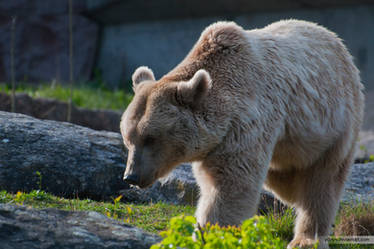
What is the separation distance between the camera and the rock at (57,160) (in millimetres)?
4715

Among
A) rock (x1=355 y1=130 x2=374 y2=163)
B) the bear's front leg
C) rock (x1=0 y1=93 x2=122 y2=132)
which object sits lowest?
rock (x1=355 y1=130 x2=374 y2=163)

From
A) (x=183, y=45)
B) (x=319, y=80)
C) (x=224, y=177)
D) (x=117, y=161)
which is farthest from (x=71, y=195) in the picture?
(x=183, y=45)

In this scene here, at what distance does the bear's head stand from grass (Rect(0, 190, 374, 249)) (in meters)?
0.57

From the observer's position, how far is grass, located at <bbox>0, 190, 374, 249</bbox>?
421 centimetres

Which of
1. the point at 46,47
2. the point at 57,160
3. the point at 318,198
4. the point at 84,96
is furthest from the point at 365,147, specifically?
the point at 46,47

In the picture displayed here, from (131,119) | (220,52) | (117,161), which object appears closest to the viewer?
(131,119)

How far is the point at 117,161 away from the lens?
5246 millimetres

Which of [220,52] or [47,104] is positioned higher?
[220,52]

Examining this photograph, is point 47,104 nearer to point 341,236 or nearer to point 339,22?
point 341,236

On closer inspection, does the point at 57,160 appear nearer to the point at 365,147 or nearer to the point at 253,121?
the point at 253,121

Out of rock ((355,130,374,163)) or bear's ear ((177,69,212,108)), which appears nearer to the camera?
bear's ear ((177,69,212,108))

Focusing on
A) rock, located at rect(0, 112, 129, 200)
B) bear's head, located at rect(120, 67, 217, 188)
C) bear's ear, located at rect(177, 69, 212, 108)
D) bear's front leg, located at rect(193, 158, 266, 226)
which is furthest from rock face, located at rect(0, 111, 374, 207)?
bear's ear, located at rect(177, 69, 212, 108)

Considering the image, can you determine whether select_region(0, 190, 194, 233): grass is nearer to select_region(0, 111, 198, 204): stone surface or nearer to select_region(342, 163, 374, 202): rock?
select_region(0, 111, 198, 204): stone surface

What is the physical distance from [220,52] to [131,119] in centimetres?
94
